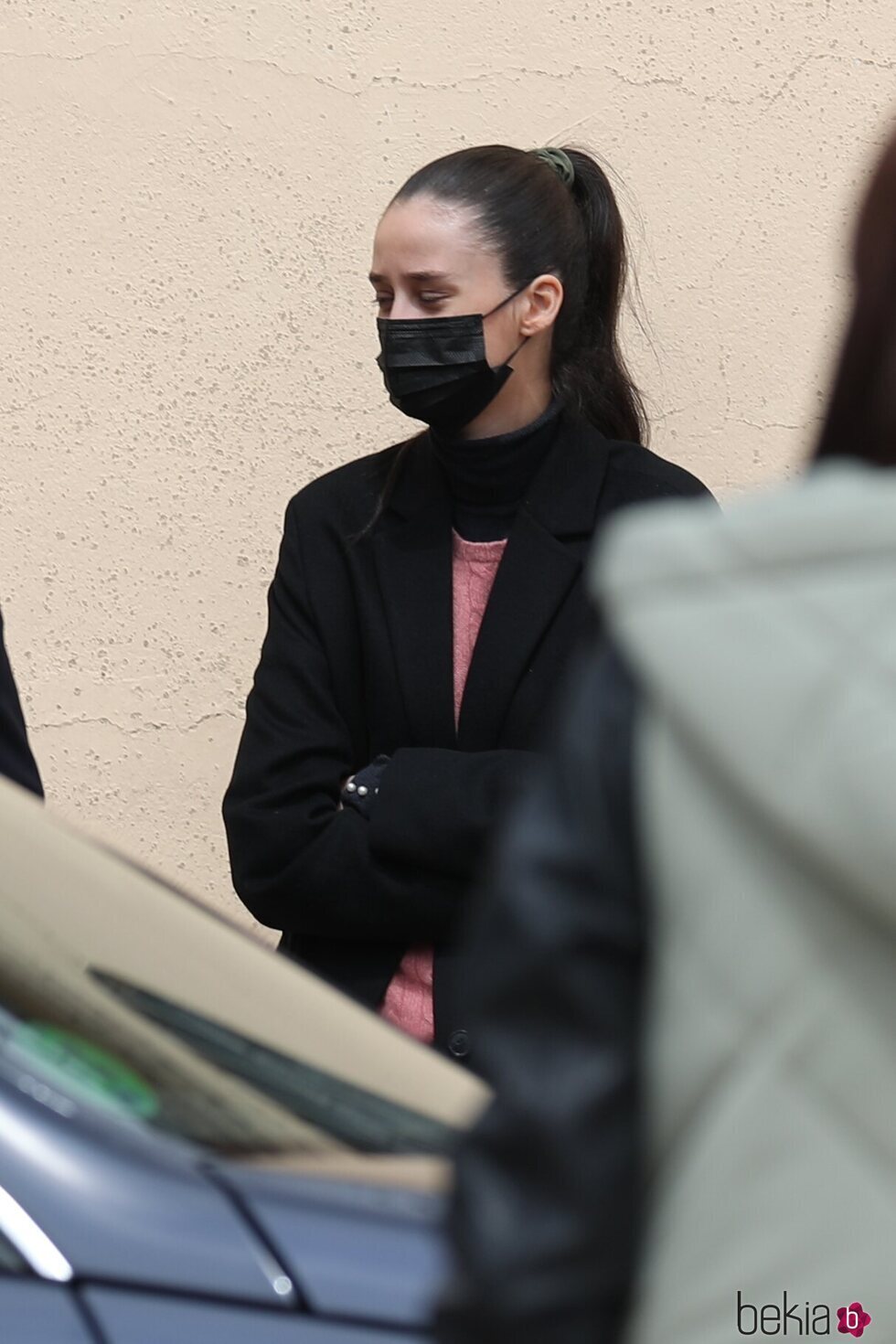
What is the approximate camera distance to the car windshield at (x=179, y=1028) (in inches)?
51.9

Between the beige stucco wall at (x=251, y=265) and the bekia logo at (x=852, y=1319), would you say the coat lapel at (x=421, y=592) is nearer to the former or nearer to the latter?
the beige stucco wall at (x=251, y=265)

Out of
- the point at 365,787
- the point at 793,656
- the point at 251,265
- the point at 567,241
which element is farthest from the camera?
the point at 251,265

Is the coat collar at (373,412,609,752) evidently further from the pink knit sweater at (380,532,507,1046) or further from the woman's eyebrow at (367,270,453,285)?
the woman's eyebrow at (367,270,453,285)

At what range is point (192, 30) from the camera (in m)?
3.61

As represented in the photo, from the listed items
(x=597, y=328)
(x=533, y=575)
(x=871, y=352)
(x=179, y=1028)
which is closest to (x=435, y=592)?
(x=533, y=575)

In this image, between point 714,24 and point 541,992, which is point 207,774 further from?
point 541,992

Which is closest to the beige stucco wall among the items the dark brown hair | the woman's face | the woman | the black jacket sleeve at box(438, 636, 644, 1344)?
the woman

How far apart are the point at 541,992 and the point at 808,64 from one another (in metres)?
3.08

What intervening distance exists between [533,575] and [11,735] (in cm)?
72

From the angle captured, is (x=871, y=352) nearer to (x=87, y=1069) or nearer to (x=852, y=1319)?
(x=852, y=1319)

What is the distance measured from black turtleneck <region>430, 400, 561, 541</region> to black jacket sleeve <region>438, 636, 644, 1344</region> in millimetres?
1766

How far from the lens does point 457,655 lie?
8.39 ft

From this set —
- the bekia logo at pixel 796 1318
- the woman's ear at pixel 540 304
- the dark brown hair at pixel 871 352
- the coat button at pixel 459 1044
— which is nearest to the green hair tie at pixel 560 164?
the woman's ear at pixel 540 304

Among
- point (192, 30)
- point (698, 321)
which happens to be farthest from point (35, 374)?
point (698, 321)
